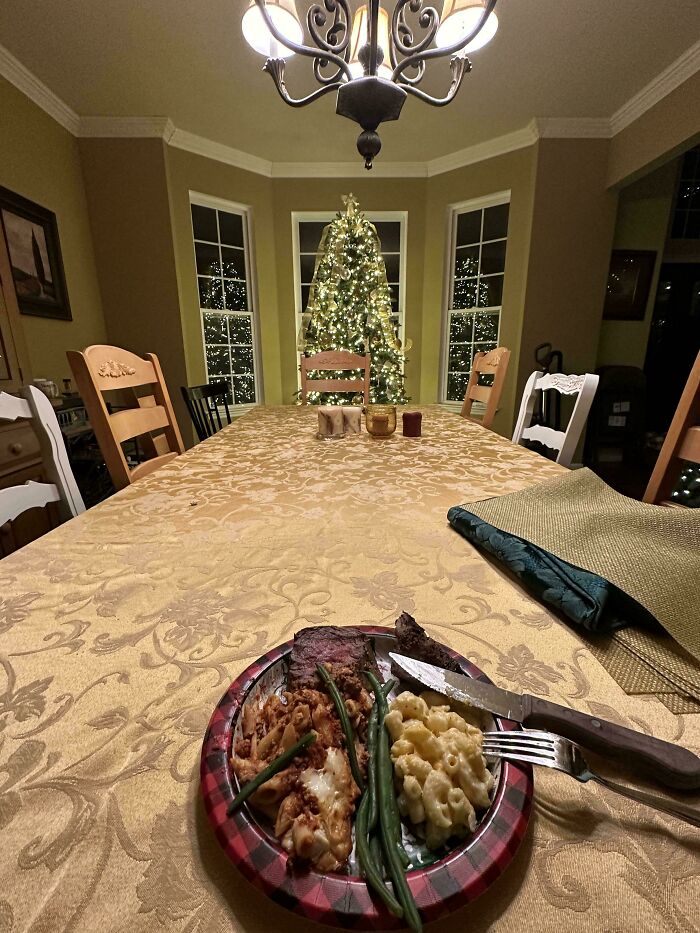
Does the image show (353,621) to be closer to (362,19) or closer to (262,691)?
(262,691)

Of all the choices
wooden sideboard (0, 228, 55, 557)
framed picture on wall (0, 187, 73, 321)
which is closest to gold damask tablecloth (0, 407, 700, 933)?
wooden sideboard (0, 228, 55, 557)

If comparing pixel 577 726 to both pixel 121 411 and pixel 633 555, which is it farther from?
pixel 121 411

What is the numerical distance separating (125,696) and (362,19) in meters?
2.44

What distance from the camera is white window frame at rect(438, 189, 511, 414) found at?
3.83m

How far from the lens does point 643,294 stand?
4059 millimetres

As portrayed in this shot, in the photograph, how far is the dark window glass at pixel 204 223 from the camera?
12.4 ft

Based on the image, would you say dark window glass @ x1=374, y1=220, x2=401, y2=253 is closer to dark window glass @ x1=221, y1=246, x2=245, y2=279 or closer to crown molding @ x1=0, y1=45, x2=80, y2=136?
dark window glass @ x1=221, y1=246, x2=245, y2=279

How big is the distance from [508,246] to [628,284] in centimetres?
134

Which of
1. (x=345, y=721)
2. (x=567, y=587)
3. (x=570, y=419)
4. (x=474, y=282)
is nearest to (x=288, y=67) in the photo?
(x=474, y=282)

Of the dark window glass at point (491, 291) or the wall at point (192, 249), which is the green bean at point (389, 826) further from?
the dark window glass at point (491, 291)

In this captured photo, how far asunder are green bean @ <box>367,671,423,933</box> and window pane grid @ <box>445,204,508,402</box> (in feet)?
12.7

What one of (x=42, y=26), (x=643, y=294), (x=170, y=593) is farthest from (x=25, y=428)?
(x=643, y=294)

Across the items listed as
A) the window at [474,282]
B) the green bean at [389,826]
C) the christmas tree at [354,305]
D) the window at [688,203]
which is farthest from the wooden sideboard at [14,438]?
the window at [688,203]

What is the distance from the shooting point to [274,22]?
4.38 feet
